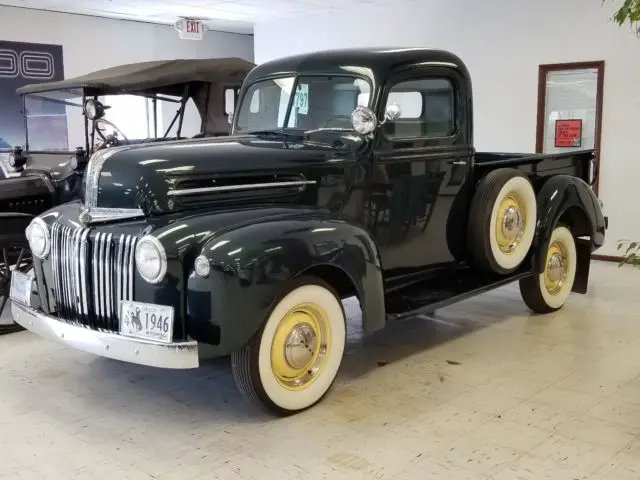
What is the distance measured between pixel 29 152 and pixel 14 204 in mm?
1408

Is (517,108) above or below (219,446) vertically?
above

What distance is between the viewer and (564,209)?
187 inches

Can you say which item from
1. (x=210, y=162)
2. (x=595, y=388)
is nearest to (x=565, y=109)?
(x=595, y=388)

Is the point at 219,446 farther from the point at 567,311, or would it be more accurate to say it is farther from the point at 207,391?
the point at 567,311

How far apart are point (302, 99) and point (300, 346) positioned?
1.60m

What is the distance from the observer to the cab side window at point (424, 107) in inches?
161

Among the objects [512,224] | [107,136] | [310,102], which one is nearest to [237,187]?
[310,102]

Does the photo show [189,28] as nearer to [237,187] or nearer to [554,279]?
[554,279]

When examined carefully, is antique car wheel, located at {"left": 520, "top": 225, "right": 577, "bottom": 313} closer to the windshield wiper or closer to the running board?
the running board

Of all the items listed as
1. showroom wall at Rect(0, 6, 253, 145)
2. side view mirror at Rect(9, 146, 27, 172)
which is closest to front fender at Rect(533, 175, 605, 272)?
side view mirror at Rect(9, 146, 27, 172)

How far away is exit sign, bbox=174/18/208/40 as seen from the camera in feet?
33.6

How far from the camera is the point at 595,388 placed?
3.60m

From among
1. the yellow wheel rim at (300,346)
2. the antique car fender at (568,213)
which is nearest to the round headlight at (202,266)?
the yellow wheel rim at (300,346)

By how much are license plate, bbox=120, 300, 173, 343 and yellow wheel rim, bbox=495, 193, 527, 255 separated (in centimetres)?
224
